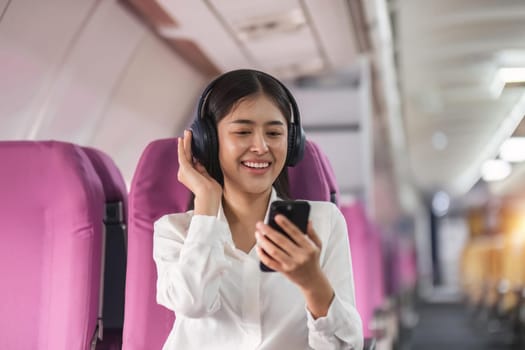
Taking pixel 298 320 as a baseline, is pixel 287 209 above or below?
above

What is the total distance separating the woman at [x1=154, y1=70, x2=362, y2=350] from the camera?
2.02m

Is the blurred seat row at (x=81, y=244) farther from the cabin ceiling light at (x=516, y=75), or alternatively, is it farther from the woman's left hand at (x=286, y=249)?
the cabin ceiling light at (x=516, y=75)

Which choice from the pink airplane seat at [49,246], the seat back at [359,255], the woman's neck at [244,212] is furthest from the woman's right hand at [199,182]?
the seat back at [359,255]

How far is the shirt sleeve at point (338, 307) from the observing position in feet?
6.44

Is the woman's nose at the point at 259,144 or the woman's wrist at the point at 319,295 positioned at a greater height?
the woman's nose at the point at 259,144

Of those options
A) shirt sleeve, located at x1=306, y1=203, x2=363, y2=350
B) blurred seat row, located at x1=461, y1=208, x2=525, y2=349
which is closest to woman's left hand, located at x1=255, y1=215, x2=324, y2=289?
shirt sleeve, located at x1=306, y1=203, x2=363, y2=350

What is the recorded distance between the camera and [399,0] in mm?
6105

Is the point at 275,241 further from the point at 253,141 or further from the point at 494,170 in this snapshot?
the point at 494,170

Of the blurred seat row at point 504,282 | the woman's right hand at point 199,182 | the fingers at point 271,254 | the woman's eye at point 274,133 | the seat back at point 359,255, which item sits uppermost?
the woman's eye at point 274,133

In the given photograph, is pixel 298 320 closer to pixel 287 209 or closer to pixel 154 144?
pixel 287 209

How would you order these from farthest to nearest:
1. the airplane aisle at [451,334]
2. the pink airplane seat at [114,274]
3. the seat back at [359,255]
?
the airplane aisle at [451,334], the seat back at [359,255], the pink airplane seat at [114,274]

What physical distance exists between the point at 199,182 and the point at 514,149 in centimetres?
631

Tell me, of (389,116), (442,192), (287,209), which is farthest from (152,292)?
(442,192)

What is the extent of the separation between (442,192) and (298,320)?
77.2ft
